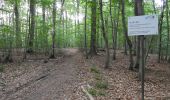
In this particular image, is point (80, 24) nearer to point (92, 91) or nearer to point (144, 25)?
point (92, 91)

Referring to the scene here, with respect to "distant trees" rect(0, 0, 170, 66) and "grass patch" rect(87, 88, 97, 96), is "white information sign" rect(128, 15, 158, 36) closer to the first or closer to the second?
"grass patch" rect(87, 88, 97, 96)

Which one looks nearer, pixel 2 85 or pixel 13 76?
pixel 2 85

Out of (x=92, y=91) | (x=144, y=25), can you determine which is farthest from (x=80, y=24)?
(x=144, y=25)

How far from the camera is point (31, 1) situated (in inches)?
1008

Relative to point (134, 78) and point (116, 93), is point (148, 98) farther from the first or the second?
point (134, 78)

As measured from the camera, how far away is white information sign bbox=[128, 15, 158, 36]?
7796 mm

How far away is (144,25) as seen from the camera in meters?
8.00

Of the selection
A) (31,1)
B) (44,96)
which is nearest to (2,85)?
(44,96)

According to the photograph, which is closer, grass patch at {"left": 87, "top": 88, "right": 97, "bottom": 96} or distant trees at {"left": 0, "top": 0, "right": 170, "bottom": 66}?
grass patch at {"left": 87, "top": 88, "right": 97, "bottom": 96}

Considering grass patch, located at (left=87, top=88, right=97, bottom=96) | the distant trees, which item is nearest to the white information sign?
grass patch, located at (left=87, top=88, right=97, bottom=96)

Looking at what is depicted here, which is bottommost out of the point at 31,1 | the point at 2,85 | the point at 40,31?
the point at 2,85

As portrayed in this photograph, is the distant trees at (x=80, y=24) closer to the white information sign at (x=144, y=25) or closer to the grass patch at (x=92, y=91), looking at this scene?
the grass patch at (x=92, y=91)

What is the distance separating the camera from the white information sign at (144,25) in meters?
7.80

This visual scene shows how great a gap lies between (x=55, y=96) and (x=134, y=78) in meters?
7.38
